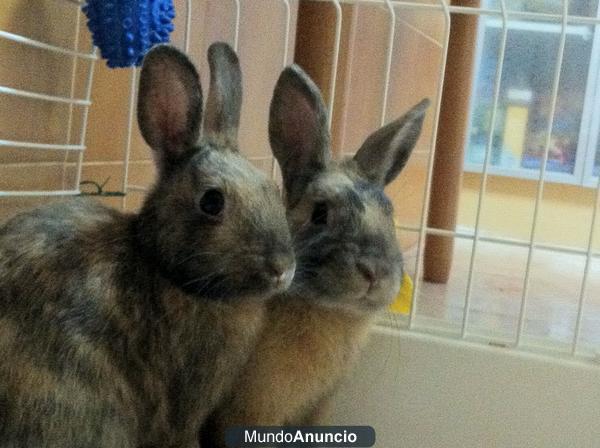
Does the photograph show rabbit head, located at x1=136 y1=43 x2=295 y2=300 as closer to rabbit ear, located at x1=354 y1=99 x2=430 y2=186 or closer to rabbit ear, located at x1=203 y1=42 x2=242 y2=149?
rabbit ear, located at x1=203 y1=42 x2=242 y2=149

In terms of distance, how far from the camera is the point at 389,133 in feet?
3.18

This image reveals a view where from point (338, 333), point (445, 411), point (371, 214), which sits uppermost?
point (371, 214)

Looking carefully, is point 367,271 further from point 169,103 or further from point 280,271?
point 169,103

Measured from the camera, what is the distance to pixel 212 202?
79cm

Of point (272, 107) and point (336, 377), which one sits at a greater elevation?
point (272, 107)

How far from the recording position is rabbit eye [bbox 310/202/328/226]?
925mm

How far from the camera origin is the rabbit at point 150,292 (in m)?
0.74

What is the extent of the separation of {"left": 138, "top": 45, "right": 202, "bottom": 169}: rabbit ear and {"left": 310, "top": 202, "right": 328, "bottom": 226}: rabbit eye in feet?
0.58

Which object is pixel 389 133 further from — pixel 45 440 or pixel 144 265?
pixel 45 440

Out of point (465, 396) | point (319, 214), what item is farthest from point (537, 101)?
point (319, 214)

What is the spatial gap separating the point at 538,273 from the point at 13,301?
174 centimetres

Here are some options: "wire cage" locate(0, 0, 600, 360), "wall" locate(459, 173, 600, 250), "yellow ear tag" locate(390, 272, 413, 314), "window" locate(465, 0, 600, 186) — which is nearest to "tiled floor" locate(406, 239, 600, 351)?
"wire cage" locate(0, 0, 600, 360)

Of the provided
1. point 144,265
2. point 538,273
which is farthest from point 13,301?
point 538,273

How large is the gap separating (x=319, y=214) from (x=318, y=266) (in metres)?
0.08
